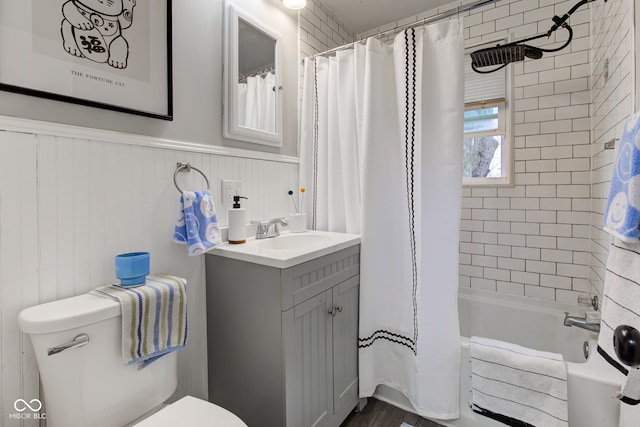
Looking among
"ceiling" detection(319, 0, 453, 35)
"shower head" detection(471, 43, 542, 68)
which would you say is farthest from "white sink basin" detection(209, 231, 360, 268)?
"ceiling" detection(319, 0, 453, 35)

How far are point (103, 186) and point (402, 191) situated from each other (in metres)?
1.38

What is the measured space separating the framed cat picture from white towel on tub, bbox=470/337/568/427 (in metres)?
1.82

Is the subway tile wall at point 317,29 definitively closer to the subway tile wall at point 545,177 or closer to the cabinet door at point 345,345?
the subway tile wall at point 545,177

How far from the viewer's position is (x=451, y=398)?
1.48m

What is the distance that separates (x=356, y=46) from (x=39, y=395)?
2.08 meters

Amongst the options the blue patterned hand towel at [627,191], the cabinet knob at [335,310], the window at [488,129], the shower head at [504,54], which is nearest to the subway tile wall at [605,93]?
the shower head at [504,54]

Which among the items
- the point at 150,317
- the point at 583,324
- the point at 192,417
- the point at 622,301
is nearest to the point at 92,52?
the point at 150,317

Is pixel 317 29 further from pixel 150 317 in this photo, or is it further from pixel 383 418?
pixel 383 418

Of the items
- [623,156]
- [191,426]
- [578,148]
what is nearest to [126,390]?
[191,426]

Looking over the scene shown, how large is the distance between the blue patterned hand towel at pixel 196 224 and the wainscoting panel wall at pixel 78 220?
0.23 feet

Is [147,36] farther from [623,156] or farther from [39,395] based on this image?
[623,156]

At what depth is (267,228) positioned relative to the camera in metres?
1.62

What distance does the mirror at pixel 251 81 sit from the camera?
1.47m

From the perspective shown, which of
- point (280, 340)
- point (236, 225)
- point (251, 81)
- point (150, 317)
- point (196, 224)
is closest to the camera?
point (150, 317)
